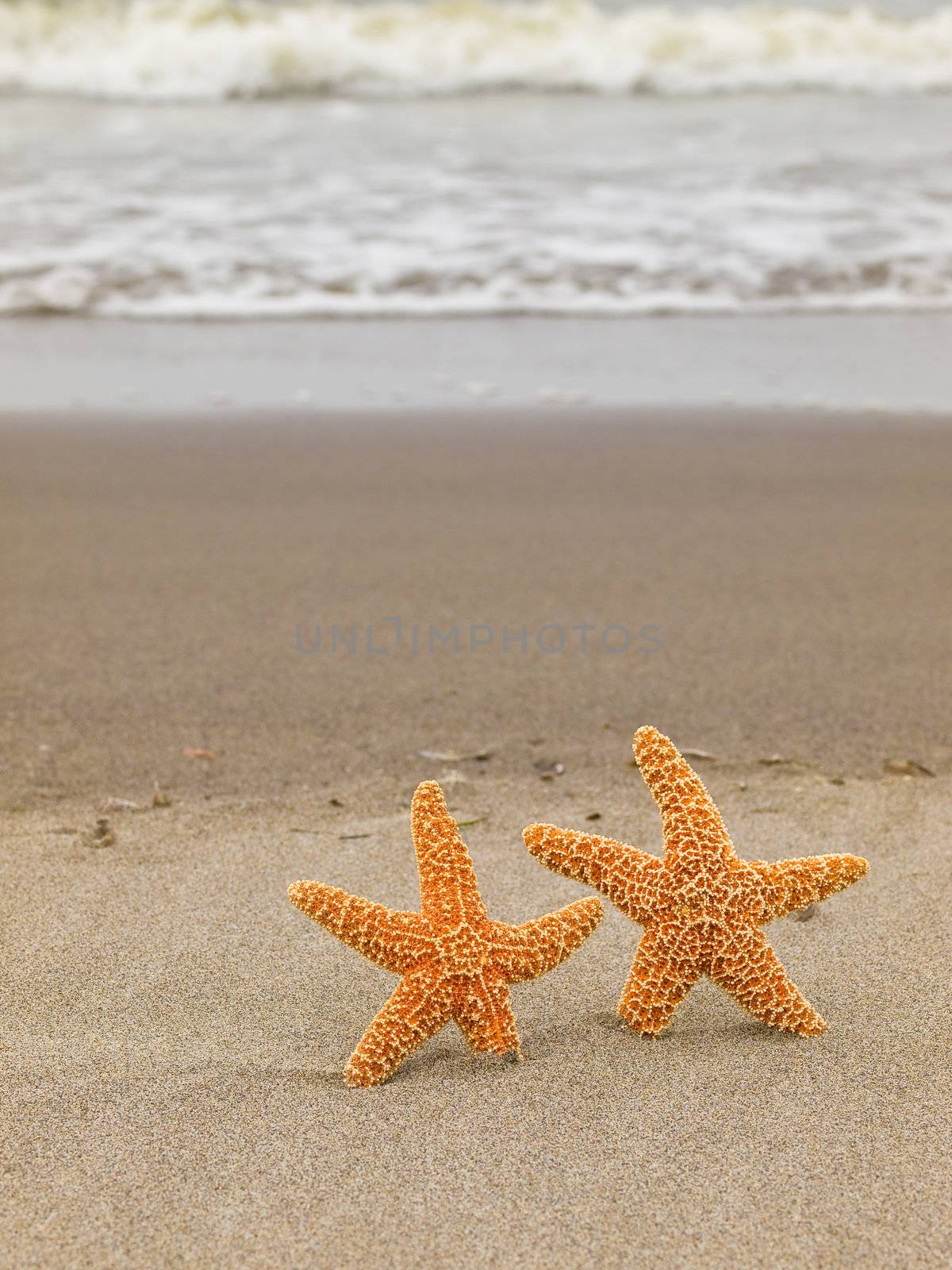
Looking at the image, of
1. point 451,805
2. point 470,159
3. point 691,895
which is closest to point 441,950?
point 691,895

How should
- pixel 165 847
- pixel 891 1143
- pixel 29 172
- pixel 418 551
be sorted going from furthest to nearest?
pixel 29 172 < pixel 418 551 < pixel 165 847 < pixel 891 1143

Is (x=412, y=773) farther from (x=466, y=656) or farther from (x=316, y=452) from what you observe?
(x=316, y=452)

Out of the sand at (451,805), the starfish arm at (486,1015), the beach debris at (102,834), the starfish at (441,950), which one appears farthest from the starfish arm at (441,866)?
the beach debris at (102,834)

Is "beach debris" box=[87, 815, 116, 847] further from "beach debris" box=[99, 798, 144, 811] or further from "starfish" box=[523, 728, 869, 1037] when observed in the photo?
"starfish" box=[523, 728, 869, 1037]

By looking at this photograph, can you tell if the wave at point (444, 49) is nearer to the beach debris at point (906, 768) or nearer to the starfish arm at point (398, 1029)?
the beach debris at point (906, 768)

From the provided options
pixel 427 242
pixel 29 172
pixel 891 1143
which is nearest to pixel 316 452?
pixel 427 242

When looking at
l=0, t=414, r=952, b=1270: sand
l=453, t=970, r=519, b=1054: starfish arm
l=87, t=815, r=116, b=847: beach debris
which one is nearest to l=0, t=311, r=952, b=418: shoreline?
l=0, t=414, r=952, b=1270: sand
